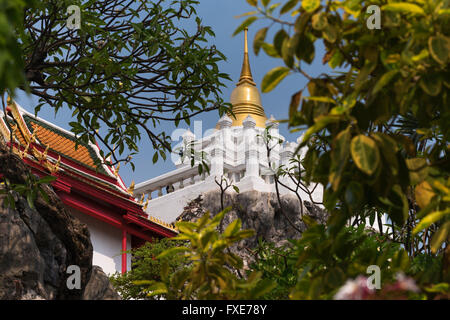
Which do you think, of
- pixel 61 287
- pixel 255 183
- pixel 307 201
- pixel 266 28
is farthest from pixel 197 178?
pixel 266 28

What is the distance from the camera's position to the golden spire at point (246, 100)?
31.9m

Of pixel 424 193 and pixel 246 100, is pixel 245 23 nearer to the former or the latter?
pixel 424 193

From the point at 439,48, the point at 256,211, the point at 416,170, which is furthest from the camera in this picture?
the point at 256,211

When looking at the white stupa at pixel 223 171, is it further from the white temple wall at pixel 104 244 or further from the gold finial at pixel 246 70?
the white temple wall at pixel 104 244

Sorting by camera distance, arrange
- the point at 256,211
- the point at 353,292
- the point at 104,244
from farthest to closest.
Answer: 1. the point at 256,211
2. the point at 104,244
3. the point at 353,292

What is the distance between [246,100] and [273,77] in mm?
30510

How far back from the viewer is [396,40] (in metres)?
2.87

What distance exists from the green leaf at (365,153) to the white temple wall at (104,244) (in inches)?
462

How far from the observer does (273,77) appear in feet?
9.05

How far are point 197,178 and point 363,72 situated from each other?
24.2 m

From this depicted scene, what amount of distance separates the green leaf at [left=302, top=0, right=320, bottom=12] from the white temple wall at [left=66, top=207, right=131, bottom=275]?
1148 centimetres

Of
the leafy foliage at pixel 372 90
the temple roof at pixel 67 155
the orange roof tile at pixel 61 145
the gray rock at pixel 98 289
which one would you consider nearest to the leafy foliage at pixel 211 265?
the leafy foliage at pixel 372 90

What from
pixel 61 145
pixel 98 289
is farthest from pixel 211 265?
pixel 61 145
